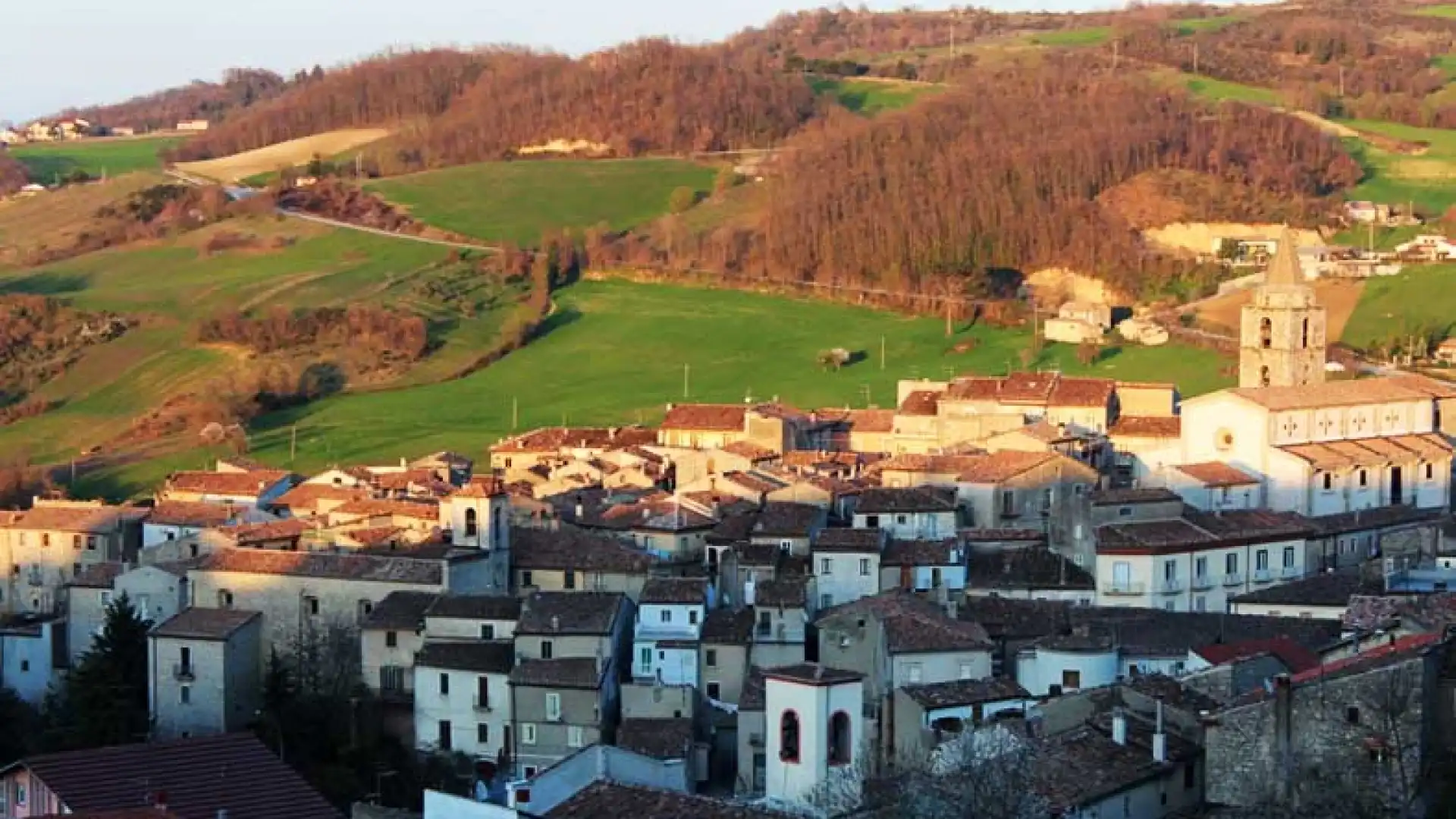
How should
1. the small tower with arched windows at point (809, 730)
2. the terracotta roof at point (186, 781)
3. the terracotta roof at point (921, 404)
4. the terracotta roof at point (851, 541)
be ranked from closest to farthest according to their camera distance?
the terracotta roof at point (186, 781), the small tower with arched windows at point (809, 730), the terracotta roof at point (851, 541), the terracotta roof at point (921, 404)

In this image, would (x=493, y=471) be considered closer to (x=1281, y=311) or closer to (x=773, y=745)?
(x=1281, y=311)

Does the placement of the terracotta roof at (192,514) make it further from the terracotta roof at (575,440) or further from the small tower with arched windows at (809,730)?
the small tower with arched windows at (809,730)

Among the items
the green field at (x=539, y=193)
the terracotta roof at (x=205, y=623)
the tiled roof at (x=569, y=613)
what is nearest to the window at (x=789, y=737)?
the tiled roof at (x=569, y=613)

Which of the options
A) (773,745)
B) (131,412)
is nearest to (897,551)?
(773,745)

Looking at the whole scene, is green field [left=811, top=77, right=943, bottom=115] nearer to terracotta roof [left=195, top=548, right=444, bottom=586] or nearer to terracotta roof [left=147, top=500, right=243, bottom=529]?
terracotta roof [left=147, top=500, right=243, bottom=529]

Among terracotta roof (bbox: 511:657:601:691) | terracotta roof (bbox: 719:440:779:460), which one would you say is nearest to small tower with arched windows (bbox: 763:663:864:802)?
terracotta roof (bbox: 511:657:601:691)

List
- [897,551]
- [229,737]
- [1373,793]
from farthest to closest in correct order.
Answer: [897,551] < [229,737] < [1373,793]
